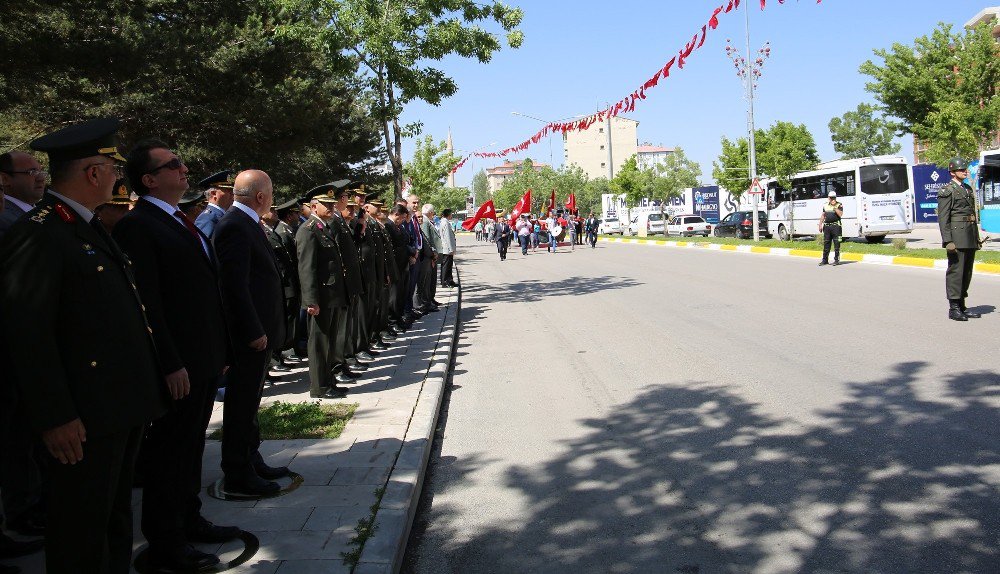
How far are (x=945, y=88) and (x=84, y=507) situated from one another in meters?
34.5

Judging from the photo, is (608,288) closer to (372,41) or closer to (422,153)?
(372,41)

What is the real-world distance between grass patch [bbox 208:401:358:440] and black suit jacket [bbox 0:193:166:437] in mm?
2804

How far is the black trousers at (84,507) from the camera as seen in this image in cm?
283

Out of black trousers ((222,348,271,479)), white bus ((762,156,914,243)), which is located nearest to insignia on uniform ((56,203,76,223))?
black trousers ((222,348,271,479))

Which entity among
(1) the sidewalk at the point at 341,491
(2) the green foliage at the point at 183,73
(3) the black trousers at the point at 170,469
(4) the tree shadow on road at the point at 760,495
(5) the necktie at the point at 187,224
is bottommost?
(4) the tree shadow on road at the point at 760,495

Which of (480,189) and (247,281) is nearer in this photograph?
(247,281)

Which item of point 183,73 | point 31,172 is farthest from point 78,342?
point 183,73

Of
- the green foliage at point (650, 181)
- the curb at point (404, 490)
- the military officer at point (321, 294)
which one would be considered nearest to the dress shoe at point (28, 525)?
the curb at point (404, 490)

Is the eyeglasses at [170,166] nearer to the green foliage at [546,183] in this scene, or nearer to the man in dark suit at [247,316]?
the man in dark suit at [247,316]

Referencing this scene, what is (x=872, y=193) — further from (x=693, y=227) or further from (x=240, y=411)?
(x=240, y=411)

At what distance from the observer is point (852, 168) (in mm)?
32938

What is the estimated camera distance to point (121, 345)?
9.54 ft

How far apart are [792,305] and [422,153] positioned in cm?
4482

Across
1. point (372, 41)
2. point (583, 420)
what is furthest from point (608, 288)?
point (583, 420)
